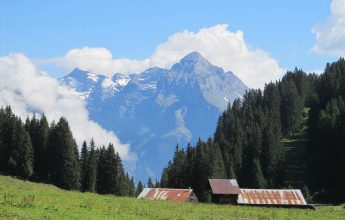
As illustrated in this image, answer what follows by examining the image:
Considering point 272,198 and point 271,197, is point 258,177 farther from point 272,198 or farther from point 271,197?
point 272,198

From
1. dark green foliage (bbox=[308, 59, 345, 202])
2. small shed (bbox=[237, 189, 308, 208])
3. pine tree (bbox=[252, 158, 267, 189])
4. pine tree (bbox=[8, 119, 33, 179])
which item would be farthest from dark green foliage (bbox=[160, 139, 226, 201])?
pine tree (bbox=[8, 119, 33, 179])

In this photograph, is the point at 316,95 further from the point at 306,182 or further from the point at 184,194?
the point at 184,194

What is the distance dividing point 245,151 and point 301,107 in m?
42.2

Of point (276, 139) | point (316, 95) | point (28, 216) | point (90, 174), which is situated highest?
point (316, 95)

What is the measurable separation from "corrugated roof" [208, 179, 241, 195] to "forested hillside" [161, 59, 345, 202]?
2600 centimetres

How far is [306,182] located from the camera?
11644cm

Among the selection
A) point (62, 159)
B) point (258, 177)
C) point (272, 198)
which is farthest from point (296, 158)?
point (272, 198)

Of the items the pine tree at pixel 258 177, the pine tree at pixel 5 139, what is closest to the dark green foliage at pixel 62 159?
the pine tree at pixel 5 139

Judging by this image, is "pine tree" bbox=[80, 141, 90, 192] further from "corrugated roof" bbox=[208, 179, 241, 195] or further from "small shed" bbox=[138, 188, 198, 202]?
"corrugated roof" bbox=[208, 179, 241, 195]

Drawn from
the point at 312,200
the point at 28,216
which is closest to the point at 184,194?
the point at 312,200

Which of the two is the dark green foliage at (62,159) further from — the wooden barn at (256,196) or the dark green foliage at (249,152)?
the wooden barn at (256,196)

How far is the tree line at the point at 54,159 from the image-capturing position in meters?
114

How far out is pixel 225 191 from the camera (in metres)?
78.8

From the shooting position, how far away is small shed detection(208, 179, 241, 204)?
255 ft
